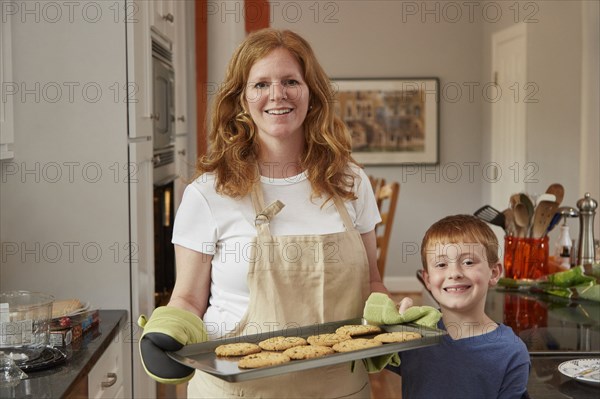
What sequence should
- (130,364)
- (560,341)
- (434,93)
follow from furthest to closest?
(434,93) < (130,364) < (560,341)

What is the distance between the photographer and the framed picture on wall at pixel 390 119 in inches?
262

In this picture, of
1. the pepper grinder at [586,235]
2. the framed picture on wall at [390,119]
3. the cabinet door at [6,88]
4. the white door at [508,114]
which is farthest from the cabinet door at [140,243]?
the framed picture on wall at [390,119]

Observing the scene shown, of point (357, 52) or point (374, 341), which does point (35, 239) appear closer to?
point (374, 341)

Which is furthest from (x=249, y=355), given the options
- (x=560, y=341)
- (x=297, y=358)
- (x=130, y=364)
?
(x=130, y=364)

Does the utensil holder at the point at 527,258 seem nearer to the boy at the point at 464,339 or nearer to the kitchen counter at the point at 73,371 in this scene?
the boy at the point at 464,339

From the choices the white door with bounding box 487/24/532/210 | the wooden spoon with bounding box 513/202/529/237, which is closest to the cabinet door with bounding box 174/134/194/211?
the wooden spoon with bounding box 513/202/529/237

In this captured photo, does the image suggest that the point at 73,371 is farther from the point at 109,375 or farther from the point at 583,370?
the point at 583,370

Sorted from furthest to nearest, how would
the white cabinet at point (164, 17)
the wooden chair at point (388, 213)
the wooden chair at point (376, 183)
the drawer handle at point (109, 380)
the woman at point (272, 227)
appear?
the wooden chair at point (376, 183) < the wooden chair at point (388, 213) < the white cabinet at point (164, 17) < the drawer handle at point (109, 380) < the woman at point (272, 227)

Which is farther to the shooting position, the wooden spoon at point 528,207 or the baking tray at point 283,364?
the wooden spoon at point 528,207

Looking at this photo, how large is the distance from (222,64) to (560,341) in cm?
201

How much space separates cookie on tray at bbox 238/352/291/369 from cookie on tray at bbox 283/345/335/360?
0.01 metres

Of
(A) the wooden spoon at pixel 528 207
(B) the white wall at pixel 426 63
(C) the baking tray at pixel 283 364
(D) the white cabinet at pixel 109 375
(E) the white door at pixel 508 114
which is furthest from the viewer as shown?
(B) the white wall at pixel 426 63

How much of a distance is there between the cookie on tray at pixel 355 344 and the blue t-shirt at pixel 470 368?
19 centimetres

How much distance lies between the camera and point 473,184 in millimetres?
6707
